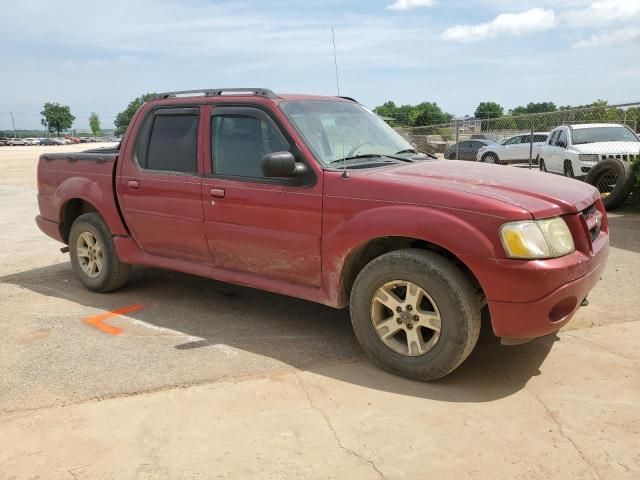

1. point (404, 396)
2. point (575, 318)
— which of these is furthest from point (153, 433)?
point (575, 318)

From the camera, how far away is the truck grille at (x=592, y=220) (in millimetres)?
3736

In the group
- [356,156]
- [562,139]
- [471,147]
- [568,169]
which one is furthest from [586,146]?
[471,147]

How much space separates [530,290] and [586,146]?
35.1 ft

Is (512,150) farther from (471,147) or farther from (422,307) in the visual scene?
(422,307)

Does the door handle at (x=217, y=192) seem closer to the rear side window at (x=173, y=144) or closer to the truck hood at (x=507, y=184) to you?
the rear side window at (x=173, y=144)

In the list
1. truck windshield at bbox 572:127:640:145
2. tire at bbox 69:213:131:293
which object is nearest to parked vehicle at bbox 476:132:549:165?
truck windshield at bbox 572:127:640:145

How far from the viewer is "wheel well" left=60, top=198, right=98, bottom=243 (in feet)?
19.3

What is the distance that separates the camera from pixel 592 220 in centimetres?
385

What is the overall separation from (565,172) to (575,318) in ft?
30.1

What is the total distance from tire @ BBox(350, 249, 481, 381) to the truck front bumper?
15cm

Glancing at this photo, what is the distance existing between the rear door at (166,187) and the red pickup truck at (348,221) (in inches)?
0.5

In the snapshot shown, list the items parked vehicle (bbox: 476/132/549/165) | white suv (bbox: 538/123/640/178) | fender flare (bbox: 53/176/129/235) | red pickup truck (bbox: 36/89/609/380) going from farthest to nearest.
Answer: parked vehicle (bbox: 476/132/549/165) → white suv (bbox: 538/123/640/178) → fender flare (bbox: 53/176/129/235) → red pickup truck (bbox: 36/89/609/380)

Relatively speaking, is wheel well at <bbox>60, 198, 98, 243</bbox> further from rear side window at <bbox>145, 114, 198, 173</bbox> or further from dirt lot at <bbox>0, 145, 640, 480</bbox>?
rear side window at <bbox>145, 114, 198, 173</bbox>

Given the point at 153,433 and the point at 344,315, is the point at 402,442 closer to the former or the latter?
the point at 153,433
